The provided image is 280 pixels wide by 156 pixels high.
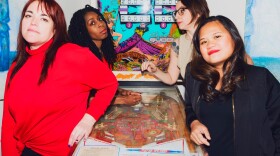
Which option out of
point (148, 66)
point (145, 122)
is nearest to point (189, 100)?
point (145, 122)

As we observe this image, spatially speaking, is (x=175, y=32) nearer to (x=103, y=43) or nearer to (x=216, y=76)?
(x=103, y=43)

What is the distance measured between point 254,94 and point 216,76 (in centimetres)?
21

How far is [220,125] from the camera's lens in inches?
55.9

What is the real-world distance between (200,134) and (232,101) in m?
0.22

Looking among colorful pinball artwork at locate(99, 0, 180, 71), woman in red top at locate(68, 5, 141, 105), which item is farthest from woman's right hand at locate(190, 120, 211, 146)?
colorful pinball artwork at locate(99, 0, 180, 71)

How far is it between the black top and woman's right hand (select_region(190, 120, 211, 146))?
0.05 m

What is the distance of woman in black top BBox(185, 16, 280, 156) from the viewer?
1.35m

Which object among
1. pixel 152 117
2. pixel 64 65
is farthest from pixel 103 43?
pixel 64 65

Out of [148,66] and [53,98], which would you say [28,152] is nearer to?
[53,98]

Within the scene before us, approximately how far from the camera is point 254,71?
139cm

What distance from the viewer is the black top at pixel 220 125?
140 centimetres

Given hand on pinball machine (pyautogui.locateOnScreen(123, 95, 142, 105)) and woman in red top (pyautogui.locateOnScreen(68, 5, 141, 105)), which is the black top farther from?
woman in red top (pyautogui.locateOnScreen(68, 5, 141, 105))

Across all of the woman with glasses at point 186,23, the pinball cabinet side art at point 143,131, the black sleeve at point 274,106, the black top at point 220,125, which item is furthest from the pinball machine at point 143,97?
the black sleeve at point 274,106

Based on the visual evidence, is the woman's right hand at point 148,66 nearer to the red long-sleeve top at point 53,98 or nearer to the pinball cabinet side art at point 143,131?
the pinball cabinet side art at point 143,131
